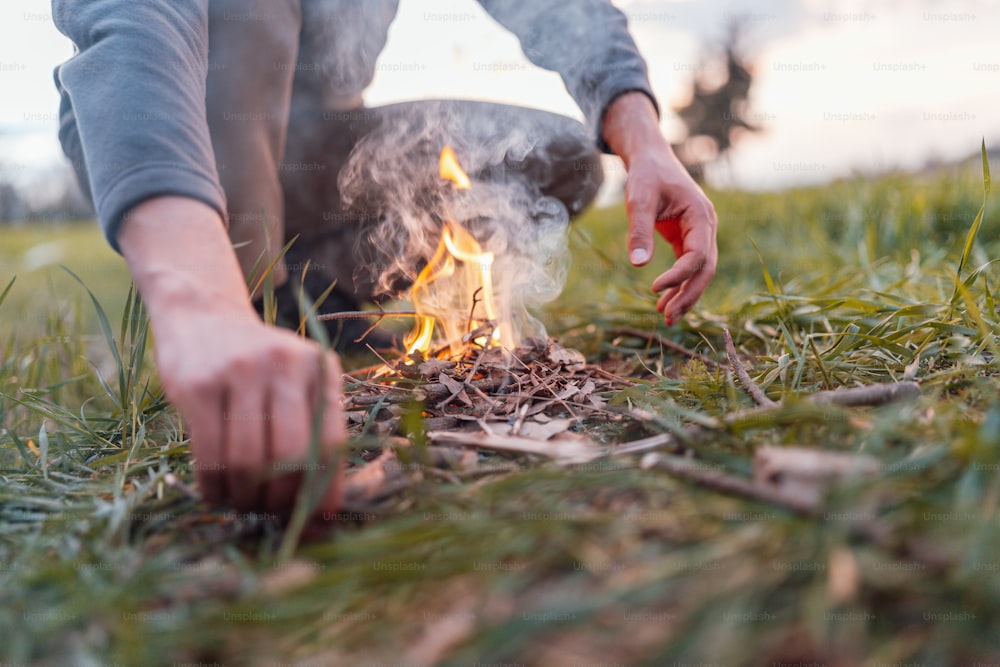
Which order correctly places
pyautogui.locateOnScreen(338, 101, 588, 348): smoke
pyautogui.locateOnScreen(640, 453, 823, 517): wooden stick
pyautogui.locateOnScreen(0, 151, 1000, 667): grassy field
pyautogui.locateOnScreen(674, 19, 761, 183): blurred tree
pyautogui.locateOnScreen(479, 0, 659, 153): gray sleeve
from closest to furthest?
1. pyautogui.locateOnScreen(0, 151, 1000, 667): grassy field
2. pyautogui.locateOnScreen(640, 453, 823, 517): wooden stick
3. pyautogui.locateOnScreen(479, 0, 659, 153): gray sleeve
4. pyautogui.locateOnScreen(338, 101, 588, 348): smoke
5. pyautogui.locateOnScreen(674, 19, 761, 183): blurred tree

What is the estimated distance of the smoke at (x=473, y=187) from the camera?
265cm

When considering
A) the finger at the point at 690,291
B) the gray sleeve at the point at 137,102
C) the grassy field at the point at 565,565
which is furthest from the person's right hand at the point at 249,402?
the finger at the point at 690,291

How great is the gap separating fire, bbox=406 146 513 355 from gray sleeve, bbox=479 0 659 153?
493 millimetres

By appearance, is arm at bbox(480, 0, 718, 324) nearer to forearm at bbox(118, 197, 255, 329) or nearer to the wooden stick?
the wooden stick

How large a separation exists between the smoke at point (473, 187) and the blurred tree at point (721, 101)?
970 inches

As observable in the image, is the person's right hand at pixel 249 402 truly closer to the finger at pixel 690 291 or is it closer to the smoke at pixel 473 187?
the finger at pixel 690 291

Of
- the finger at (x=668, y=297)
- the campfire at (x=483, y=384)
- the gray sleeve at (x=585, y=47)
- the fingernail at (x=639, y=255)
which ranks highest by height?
the gray sleeve at (x=585, y=47)

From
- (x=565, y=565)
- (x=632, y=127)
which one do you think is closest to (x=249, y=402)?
(x=565, y=565)

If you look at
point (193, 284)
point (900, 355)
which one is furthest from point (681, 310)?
point (193, 284)

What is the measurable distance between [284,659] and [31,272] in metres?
8.22

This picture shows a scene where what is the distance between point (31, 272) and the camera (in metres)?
7.44

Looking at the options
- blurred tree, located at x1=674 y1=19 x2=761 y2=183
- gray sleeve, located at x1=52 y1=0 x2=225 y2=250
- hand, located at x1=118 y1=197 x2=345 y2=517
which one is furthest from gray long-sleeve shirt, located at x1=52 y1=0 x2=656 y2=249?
blurred tree, located at x1=674 y1=19 x2=761 y2=183

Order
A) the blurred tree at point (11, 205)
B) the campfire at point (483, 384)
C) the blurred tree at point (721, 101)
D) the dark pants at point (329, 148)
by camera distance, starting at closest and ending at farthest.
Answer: the campfire at point (483, 384) < the dark pants at point (329, 148) < the blurred tree at point (11, 205) < the blurred tree at point (721, 101)

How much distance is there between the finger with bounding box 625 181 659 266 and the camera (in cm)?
187
